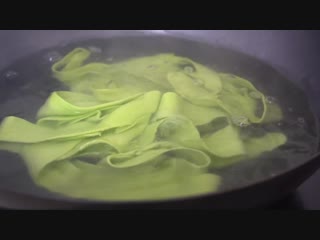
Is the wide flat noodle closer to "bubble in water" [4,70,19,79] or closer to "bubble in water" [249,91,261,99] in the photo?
"bubble in water" [249,91,261,99]

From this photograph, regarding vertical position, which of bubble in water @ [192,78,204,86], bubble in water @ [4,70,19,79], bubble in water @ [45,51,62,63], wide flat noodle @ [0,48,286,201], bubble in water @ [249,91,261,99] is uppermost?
bubble in water @ [45,51,62,63]

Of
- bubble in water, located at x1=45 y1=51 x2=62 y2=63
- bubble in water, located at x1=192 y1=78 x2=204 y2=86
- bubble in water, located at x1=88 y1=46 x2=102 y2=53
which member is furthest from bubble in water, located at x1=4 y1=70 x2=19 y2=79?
bubble in water, located at x1=192 y1=78 x2=204 y2=86

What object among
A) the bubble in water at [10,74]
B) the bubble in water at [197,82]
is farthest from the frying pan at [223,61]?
the bubble in water at [197,82]

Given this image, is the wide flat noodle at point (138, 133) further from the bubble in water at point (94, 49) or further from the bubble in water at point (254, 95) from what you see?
the bubble in water at point (94, 49)

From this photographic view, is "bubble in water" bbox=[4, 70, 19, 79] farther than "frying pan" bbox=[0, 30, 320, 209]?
Yes

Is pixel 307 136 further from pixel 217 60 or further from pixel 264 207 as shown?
pixel 217 60

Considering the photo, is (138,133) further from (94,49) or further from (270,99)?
(94,49)

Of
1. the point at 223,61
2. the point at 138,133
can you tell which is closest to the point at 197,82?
the point at 223,61
